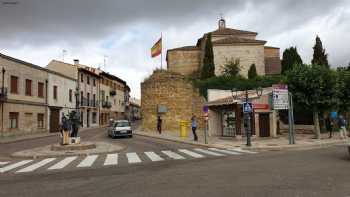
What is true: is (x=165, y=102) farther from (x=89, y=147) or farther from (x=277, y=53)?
(x=277, y=53)

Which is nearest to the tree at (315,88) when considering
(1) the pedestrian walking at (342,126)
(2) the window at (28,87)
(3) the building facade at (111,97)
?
(1) the pedestrian walking at (342,126)

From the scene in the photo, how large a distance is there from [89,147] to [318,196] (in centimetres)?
1366

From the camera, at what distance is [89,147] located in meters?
17.7

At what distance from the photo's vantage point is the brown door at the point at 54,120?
37.7 m

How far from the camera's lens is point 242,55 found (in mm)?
47625

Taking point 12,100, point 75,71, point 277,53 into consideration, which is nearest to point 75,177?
point 12,100

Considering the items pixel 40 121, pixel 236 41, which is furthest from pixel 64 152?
pixel 236 41

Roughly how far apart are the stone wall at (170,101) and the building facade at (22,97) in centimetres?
1128

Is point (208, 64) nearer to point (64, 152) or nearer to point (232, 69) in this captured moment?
point (232, 69)

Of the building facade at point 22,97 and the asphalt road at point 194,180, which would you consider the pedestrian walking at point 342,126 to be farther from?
the building facade at point 22,97

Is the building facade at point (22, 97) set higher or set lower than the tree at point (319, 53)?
lower

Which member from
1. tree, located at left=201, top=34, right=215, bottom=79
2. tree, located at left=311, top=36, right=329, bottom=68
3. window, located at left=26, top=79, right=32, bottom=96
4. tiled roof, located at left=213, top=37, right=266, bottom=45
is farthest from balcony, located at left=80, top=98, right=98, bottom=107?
tree, located at left=311, top=36, right=329, bottom=68

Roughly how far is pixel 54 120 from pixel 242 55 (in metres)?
27.7

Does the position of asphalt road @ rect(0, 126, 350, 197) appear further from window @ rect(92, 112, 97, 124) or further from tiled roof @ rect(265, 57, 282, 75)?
Result: window @ rect(92, 112, 97, 124)
